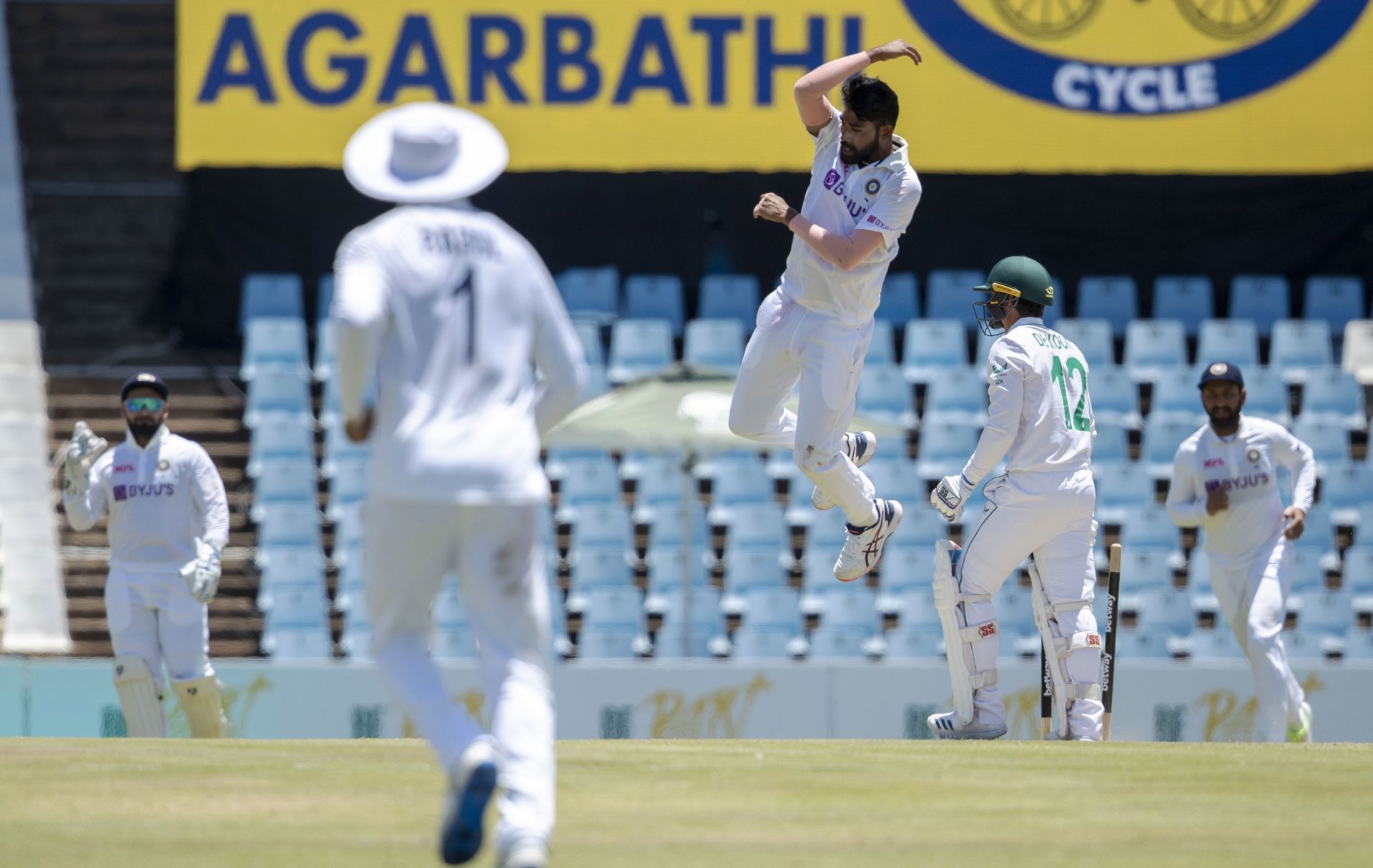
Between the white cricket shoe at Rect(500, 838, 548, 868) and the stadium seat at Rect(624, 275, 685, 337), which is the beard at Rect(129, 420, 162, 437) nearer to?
the stadium seat at Rect(624, 275, 685, 337)

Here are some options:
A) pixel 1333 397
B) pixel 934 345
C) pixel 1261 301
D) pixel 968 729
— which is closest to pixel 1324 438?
pixel 1333 397

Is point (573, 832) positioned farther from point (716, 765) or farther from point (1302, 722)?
point (1302, 722)

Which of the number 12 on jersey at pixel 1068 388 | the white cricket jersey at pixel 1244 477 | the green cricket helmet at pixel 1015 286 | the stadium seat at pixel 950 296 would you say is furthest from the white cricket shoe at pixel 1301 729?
the stadium seat at pixel 950 296

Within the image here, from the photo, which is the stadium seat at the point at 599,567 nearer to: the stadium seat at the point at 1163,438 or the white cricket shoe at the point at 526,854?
the stadium seat at the point at 1163,438

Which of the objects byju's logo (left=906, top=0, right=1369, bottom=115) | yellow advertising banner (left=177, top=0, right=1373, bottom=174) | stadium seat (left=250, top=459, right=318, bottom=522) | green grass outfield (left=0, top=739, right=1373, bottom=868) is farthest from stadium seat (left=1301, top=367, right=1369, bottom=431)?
green grass outfield (left=0, top=739, right=1373, bottom=868)

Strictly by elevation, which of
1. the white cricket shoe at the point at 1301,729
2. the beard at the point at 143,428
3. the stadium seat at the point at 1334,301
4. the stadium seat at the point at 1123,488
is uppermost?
the stadium seat at the point at 1334,301

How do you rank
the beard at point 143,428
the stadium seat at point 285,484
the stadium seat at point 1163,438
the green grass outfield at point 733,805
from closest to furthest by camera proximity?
the green grass outfield at point 733,805 < the beard at point 143,428 < the stadium seat at point 285,484 < the stadium seat at point 1163,438

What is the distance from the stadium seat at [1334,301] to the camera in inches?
597

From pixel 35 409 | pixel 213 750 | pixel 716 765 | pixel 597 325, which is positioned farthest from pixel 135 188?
pixel 716 765

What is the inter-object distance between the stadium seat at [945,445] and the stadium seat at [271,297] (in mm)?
4842

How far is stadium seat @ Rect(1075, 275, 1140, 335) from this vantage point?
15.1 metres

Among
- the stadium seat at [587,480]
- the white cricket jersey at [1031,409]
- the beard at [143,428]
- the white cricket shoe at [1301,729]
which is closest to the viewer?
the white cricket jersey at [1031,409]

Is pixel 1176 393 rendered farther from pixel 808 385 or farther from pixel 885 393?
pixel 808 385

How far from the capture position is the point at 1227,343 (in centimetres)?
1459
